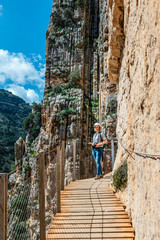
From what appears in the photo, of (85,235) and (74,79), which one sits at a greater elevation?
(74,79)

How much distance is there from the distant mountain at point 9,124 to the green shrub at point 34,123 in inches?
477

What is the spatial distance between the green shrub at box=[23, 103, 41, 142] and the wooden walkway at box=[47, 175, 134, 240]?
62.5ft

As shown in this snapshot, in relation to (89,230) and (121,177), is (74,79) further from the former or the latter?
(89,230)

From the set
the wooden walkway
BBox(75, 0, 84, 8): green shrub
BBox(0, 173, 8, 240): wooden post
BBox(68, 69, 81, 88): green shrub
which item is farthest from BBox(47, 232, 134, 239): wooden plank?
BBox(75, 0, 84, 8): green shrub

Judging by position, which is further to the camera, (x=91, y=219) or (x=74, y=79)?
(x=74, y=79)

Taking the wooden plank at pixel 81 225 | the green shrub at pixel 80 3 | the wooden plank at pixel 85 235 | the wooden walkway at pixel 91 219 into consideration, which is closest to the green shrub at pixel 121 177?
the wooden walkway at pixel 91 219

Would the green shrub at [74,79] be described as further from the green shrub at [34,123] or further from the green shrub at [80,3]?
the green shrub at [80,3]

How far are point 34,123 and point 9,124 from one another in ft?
98.3

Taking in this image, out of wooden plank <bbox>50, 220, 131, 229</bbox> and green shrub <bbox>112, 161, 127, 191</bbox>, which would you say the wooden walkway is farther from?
green shrub <bbox>112, 161, 127, 191</bbox>

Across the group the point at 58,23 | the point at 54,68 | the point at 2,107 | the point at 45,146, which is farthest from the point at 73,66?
the point at 2,107

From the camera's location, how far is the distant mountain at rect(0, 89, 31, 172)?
37.2m

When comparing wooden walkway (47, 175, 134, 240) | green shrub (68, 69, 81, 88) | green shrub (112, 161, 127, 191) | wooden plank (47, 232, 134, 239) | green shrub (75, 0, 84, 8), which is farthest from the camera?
green shrub (75, 0, 84, 8)

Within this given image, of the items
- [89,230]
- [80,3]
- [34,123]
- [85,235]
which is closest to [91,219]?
[89,230]

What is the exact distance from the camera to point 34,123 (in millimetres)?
24375
